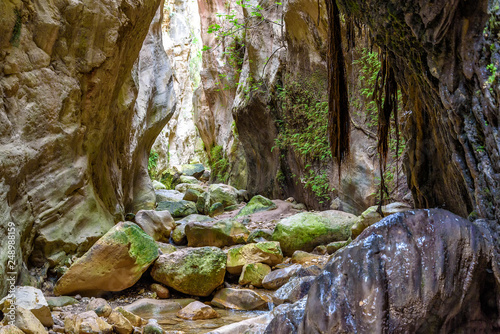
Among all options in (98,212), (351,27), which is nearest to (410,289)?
(351,27)

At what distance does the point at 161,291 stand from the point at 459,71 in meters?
4.75

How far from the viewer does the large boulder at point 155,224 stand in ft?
26.8

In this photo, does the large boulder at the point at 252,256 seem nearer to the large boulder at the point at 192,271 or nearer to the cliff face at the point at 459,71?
the large boulder at the point at 192,271

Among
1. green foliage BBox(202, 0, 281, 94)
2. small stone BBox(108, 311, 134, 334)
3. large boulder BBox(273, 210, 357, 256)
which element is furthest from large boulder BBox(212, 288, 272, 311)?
green foliage BBox(202, 0, 281, 94)

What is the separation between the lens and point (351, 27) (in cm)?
295

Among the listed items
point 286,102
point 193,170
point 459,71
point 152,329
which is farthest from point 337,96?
point 193,170

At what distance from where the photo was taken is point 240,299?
499 cm

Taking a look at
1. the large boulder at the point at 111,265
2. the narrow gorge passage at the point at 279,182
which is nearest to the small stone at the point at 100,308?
the narrow gorge passage at the point at 279,182

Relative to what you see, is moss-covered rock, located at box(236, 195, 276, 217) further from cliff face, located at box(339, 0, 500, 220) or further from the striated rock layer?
the striated rock layer

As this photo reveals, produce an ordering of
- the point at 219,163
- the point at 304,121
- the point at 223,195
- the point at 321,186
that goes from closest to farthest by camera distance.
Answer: the point at 321,186, the point at 304,121, the point at 223,195, the point at 219,163

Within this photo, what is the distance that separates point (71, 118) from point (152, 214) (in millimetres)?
3372

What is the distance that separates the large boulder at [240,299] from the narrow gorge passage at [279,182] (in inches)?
0.8

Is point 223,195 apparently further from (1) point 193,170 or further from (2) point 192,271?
(1) point 193,170

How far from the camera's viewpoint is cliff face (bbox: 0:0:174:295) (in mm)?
4473
